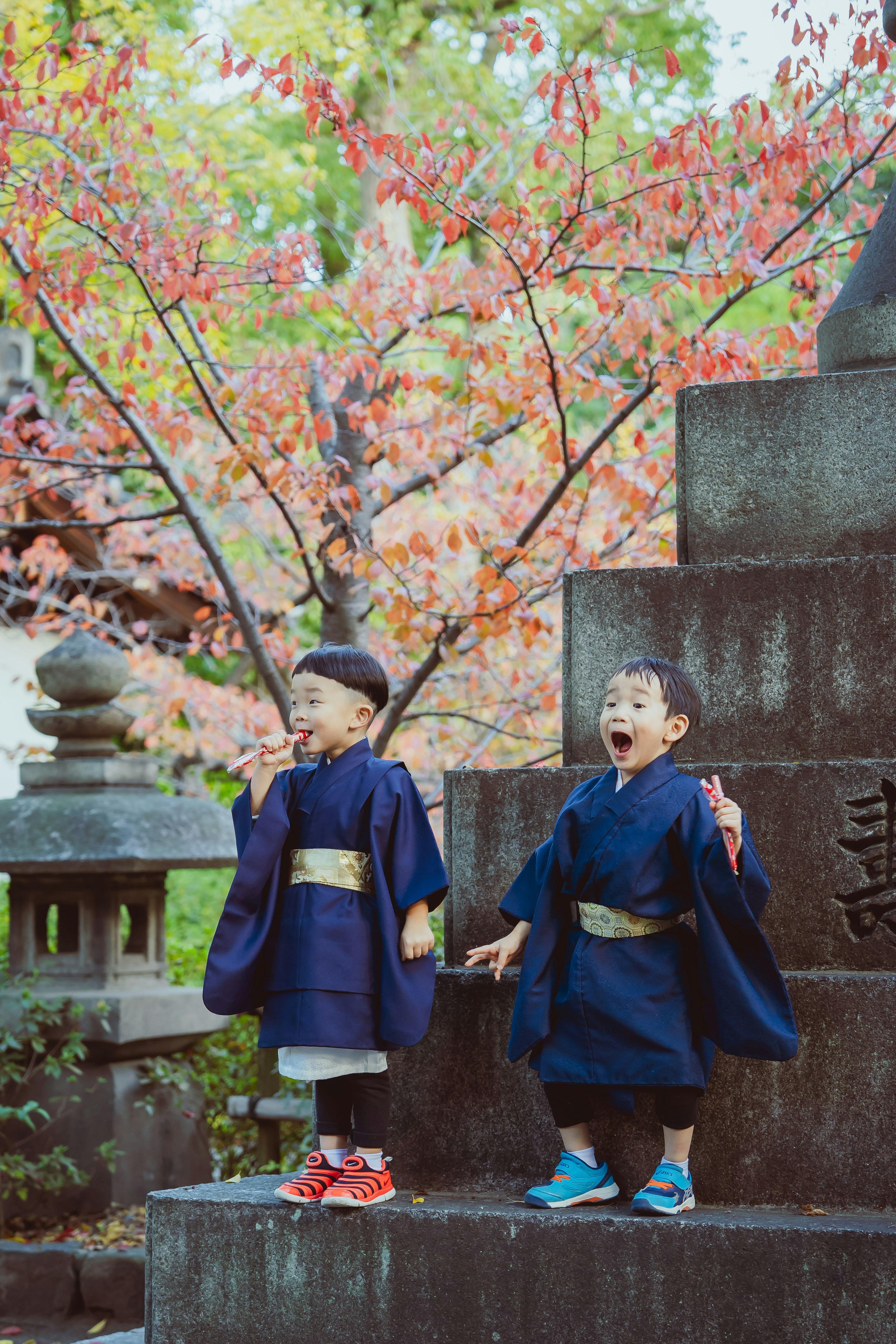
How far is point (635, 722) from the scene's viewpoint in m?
2.76

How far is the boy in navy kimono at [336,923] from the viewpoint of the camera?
2828 millimetres

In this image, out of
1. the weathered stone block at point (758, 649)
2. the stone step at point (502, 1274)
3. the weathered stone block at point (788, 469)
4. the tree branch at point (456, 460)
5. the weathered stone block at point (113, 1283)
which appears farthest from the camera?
the tree branch at point (456, 460)

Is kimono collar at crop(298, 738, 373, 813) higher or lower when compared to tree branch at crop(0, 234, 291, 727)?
lower

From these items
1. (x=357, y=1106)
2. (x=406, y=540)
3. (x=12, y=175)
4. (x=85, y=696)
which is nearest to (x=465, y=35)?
(x=406, y=540)

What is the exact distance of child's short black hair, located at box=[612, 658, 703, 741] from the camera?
2.80 meters

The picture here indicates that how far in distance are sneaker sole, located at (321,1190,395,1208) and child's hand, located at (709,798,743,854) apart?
1165 mm

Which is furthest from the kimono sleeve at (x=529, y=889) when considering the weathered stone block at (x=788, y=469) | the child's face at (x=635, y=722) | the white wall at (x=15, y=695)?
the white wall at (x=15, y=695)

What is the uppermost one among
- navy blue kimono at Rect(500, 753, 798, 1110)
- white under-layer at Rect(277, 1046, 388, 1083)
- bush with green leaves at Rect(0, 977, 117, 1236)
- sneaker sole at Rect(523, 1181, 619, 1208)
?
navy blue kimono at Rect(500, 753, 798, 1110)

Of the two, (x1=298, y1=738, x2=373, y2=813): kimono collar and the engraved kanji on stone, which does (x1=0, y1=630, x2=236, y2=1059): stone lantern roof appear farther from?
the engraved kanji on stone

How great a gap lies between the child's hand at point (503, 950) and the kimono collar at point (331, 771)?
54cm

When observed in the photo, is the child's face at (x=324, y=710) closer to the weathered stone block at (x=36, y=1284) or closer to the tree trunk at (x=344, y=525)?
the tree trunk at (x=344, y=525)

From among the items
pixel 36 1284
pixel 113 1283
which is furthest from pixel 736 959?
pixel 36 1284

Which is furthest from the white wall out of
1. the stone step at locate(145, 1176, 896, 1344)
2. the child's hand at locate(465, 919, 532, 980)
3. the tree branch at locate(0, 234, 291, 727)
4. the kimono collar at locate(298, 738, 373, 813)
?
the child's hand at locate(465, 919, 532, 980)

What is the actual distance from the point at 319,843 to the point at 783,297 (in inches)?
473
